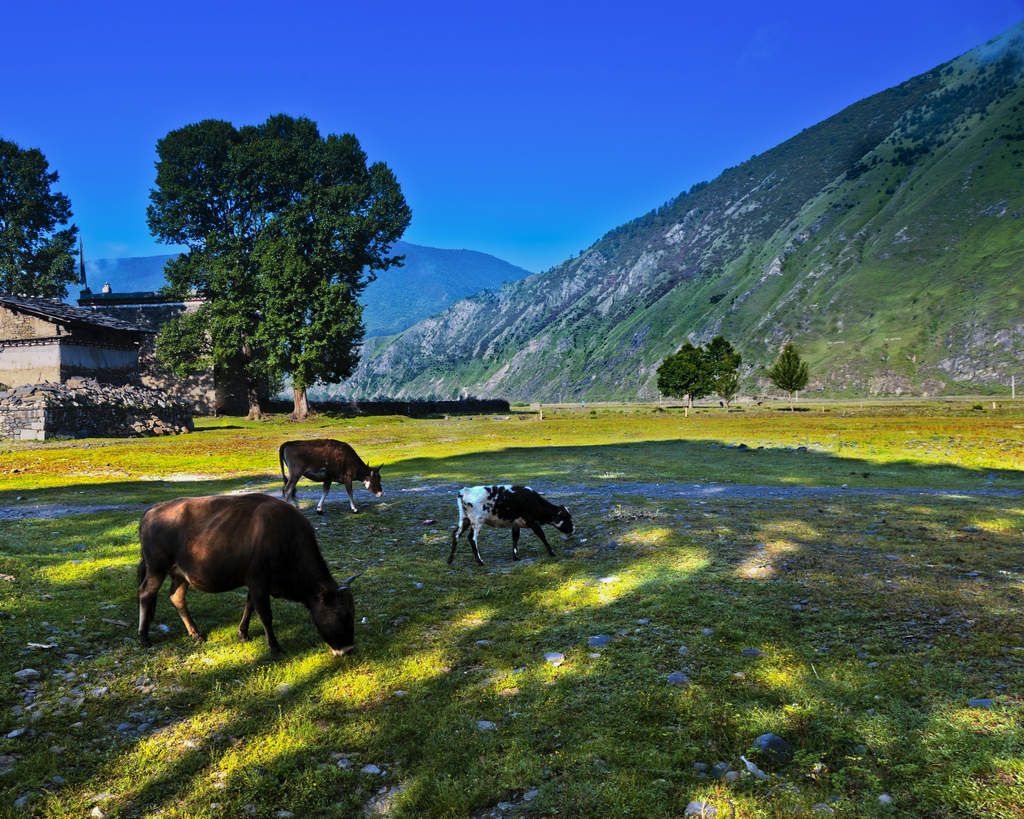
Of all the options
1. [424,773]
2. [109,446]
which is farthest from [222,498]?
[109,446]

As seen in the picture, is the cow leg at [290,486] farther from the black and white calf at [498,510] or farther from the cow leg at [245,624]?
the cow leg at [245,624]

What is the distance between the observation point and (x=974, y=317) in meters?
148

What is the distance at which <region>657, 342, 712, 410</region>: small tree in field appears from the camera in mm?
108938

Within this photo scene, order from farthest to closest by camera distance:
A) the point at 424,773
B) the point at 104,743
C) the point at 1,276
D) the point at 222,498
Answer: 1. the point at 1,276
2. the point at 222,498
3. the point at 104,743
4. the point at 424,773

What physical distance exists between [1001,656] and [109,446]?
4626 centimetres

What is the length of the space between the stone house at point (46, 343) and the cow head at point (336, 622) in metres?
60.7

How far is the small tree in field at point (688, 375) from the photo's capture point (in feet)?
357

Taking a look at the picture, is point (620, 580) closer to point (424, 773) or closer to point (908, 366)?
point (424, 773)

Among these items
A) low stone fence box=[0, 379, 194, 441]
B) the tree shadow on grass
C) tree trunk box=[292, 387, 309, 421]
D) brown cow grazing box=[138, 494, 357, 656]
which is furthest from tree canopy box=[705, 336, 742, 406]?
brown cow grazing box=[138, 494, 357, 656]

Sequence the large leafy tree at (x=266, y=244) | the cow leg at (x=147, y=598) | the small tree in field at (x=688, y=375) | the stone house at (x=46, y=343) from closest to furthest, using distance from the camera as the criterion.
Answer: the cow leg at (x=147, y=598) < the stone house at (x=46, y=343) < the large leafy tree at (x=266, y=244) < the small tree in field at (x=688, y=375)

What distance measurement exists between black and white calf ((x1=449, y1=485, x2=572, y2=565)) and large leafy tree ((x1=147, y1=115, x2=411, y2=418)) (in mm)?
53830

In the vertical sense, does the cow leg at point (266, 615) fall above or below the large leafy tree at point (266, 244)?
below

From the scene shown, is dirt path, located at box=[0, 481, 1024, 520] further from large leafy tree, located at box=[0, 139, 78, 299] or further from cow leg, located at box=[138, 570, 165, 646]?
large leafy tree, located at box=[0, 139, 78, 299]

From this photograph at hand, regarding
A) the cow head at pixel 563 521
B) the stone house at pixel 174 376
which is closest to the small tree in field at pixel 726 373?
the stone house at pixel 174 376
